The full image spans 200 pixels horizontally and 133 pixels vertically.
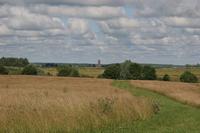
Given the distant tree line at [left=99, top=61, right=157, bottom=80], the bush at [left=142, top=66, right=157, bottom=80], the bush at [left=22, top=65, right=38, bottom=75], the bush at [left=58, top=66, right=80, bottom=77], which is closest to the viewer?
the bush at [left=22, top=65, right=38, bottom=75]

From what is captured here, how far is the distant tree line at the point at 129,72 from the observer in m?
117

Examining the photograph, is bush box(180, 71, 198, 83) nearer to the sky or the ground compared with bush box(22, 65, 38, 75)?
nearer to the ground

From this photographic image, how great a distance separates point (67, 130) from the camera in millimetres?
15578

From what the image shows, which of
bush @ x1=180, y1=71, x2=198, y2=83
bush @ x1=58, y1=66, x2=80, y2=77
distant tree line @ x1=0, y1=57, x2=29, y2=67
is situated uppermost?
distant tree line @ x1=0, y1=57, x2=29, y2=67

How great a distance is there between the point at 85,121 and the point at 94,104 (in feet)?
6.70

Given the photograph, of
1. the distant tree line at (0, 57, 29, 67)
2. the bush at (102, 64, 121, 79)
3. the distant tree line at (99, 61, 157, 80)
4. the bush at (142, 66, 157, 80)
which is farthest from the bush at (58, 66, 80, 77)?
the distant tree line at (0, 57, 29, 67)

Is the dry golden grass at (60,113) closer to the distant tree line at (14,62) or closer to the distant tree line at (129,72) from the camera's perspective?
the distant tree line at (129,72)

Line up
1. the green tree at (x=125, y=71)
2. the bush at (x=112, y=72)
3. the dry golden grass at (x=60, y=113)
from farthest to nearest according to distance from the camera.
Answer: the bush at (x=112, y=72) → the green tree at (x=125, y=71) → the dry golden grass at (x=60, y=113)

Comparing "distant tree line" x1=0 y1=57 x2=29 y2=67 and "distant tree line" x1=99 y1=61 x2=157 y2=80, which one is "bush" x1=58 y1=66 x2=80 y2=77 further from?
"distant tree line" x1=0 y1=57 x2=29 y2=67

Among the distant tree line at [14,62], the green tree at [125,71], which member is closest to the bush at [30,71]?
the green tree at [125,71]

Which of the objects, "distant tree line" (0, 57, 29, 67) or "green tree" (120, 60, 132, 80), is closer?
"green tree" (120, 60, 132, 80)

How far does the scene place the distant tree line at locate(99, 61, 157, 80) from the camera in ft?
383

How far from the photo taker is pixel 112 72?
122062 millimetres

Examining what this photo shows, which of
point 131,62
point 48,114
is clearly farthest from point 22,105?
point 131,62
